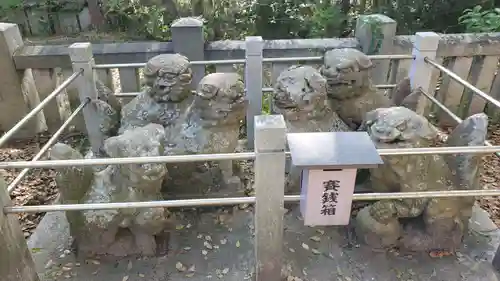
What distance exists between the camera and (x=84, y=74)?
144 inches

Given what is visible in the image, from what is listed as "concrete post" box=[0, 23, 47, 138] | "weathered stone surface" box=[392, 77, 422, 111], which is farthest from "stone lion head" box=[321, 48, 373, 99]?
"concrete post" box=[0, 23, 47, 138]

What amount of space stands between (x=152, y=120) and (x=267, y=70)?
2.70m

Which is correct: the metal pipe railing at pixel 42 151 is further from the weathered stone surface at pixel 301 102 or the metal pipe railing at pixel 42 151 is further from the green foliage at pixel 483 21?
the green foliage at pixel 483 21

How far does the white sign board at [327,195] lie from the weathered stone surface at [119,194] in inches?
37.4

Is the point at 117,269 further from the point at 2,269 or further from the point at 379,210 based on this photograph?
the point at 379,210

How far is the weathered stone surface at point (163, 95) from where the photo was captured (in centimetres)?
318

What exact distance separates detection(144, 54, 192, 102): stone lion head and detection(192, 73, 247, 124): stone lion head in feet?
0.90

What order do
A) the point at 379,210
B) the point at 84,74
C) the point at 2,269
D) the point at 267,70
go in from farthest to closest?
1. the point at 267,70
2. the point at 84,74
3. the point at 379,210
4. the point at 2,269

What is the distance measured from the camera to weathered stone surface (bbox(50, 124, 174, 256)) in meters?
2.60

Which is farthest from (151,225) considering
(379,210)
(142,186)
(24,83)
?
(24,83)

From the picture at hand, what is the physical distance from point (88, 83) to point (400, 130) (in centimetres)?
268

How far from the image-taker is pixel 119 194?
273 cm

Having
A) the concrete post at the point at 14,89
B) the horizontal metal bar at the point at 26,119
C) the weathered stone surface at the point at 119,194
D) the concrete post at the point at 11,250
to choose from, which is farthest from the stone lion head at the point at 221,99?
the concrete post at the point at 14,89

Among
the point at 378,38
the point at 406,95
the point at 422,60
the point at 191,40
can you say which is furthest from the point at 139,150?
the point at 378,38
